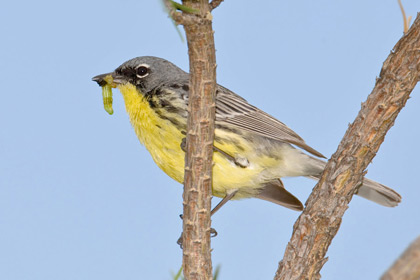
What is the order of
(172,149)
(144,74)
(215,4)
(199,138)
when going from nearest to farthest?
(215,4), (199,138), (172,149), (144,74)

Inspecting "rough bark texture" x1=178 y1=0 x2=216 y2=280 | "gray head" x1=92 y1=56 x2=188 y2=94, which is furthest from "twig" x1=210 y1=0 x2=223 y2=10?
"gray head" x1=92 y1=56 x2=188 y2=94

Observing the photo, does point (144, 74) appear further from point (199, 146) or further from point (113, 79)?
point (199, 146)

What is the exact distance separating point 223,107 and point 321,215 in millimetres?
1525

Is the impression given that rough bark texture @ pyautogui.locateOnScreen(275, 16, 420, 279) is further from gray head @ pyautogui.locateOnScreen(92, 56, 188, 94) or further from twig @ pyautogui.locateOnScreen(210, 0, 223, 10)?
gray head @ pyautogui.locateOnScreen(92, 56, 188, 94)

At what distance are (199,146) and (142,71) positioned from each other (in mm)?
1963

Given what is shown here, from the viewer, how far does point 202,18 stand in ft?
9.81

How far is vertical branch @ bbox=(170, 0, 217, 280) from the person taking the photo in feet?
9.89

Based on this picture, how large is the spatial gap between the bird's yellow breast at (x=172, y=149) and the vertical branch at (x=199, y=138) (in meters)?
0.92

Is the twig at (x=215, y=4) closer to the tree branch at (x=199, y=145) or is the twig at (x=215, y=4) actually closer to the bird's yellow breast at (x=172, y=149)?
the tree branch at (x=199, y=145)

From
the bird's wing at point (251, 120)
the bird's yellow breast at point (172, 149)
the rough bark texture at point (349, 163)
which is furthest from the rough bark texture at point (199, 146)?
the bird's wing at point (251, 120)

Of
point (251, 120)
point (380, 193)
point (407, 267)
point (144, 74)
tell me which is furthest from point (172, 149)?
point (407, 267)

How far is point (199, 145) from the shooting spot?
355 centimetres

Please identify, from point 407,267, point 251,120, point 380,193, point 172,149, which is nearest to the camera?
point 407,267

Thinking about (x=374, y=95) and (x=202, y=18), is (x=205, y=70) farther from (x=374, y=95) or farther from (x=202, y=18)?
(x=374, y=95)
